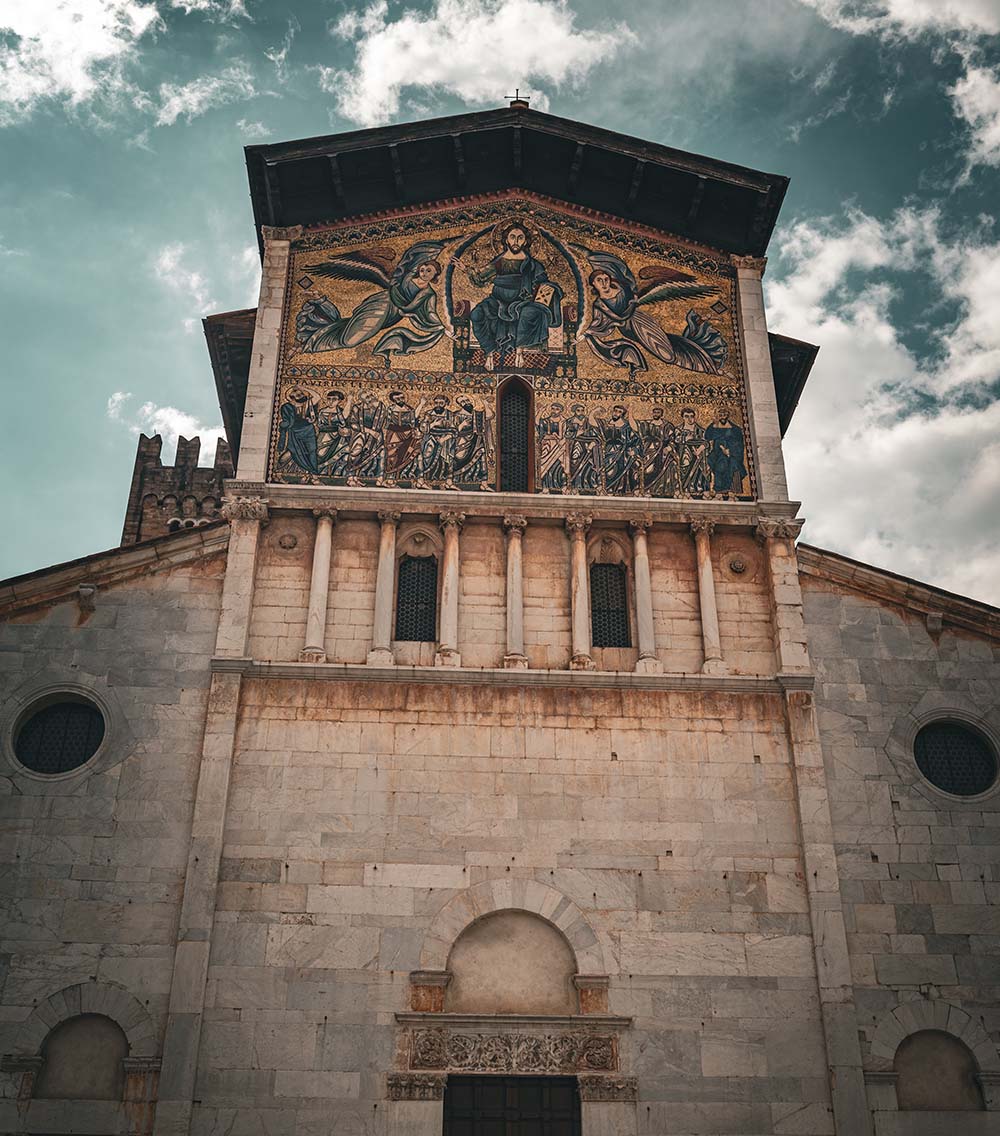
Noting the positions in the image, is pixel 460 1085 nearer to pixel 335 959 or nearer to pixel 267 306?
pixel 335 959

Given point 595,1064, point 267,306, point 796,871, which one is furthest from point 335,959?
point 267,306

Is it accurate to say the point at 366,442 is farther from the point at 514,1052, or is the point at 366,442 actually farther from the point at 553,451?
the point at 514,1052

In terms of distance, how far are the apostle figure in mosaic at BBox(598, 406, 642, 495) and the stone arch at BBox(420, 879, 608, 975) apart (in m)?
5.86

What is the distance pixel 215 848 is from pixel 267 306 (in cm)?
851

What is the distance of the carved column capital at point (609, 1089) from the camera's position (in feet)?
44.6

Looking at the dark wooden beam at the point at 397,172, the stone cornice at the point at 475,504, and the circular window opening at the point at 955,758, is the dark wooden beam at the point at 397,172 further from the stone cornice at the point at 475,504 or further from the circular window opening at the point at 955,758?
the circular window opening at the point at 955,758

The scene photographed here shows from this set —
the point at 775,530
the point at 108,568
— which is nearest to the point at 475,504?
the point at 775,530

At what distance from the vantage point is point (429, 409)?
18.1 metres

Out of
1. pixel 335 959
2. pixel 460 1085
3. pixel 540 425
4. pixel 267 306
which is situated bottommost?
pixel 460 1085

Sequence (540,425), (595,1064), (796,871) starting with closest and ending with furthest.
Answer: (595,1064) < (796,871) < (540,425)

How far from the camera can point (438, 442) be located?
1775 cm

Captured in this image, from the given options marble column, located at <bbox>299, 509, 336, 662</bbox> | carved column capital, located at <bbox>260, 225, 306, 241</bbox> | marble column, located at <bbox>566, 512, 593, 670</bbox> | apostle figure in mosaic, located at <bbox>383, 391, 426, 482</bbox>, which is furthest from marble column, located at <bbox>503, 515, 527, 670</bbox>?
carved column capital, located at <bbox>260, 225, 306, 241</bbox>

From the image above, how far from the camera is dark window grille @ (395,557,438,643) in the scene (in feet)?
53.6

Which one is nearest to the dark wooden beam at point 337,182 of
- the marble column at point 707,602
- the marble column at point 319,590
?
the marble column at point 319,590
